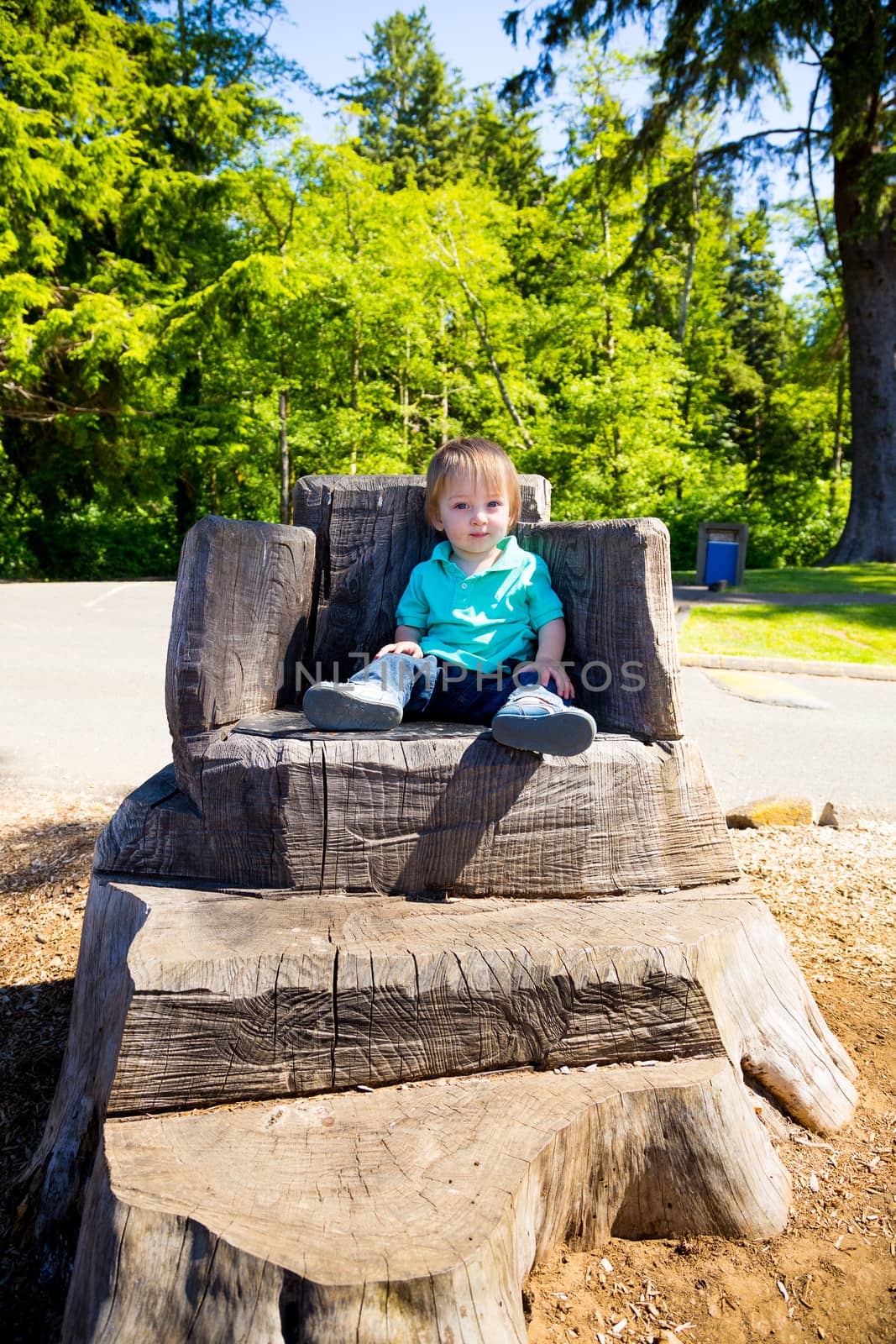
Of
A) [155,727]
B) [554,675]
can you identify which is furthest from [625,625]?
[155,727]

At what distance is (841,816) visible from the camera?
444 cm

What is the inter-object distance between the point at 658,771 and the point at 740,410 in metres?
27.8

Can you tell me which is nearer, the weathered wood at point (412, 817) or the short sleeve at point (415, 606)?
the weathered wood at point (412, 817)

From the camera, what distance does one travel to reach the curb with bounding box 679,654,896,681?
805 cm

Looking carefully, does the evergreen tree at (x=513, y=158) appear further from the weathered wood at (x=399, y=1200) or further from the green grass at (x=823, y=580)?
the weathered wood at (x=399, y=1200)

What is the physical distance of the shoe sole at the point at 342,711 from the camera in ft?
7.20

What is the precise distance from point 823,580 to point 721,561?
149cm

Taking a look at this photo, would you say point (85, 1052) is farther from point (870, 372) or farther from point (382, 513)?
point (870, 372)

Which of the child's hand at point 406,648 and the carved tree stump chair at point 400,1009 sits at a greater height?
the child's hand at point 406,648

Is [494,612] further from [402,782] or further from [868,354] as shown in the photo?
[868,354]

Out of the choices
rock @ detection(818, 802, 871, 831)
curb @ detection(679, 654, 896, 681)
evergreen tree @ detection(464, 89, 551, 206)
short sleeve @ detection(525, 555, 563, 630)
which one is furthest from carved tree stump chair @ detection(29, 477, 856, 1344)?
evergreen tree @ detection(464, 89, 551, 206)

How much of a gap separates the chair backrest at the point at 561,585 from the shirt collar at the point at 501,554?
0.07m

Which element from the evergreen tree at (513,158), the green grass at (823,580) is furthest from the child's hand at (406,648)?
the evergreen tree at (513,158)

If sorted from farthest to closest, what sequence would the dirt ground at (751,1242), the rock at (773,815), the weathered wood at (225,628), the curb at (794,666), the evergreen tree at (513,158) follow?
the evergreen tree at (513,158), the curb at (794,666), the rock at (773,815), the weathered wood at (225,628), the dirt ground at (751,1242)
